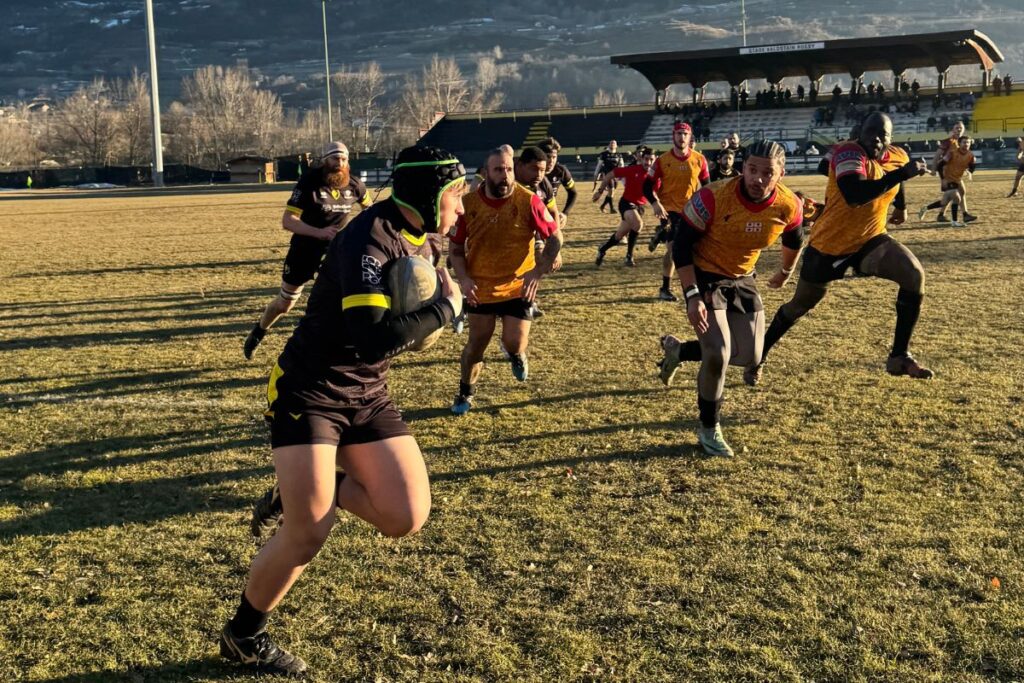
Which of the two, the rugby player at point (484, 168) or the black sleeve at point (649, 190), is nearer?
the rugby player at point (484, 168)

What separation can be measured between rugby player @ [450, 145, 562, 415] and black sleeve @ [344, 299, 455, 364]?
3942 mm

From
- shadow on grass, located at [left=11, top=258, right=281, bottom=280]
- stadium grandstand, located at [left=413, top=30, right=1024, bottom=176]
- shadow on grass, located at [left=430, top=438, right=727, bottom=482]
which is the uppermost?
stadium grandstand, located at [left=413, top=30, right=1024, bottom=176]

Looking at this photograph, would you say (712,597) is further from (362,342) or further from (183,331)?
(183,331)

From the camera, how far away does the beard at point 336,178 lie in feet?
31.9

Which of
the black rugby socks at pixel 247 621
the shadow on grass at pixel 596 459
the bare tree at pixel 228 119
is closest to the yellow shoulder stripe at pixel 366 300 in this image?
the black rugby socks at pixel 247 621

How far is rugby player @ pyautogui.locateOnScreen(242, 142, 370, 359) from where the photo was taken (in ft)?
31.9

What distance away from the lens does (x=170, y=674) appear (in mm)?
4047

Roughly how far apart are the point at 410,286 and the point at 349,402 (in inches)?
25.2

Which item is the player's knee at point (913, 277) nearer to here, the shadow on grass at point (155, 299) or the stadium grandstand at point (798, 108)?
the shadow on grass at point (155, 299)

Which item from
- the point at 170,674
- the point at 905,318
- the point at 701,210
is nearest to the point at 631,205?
the point at 905,318

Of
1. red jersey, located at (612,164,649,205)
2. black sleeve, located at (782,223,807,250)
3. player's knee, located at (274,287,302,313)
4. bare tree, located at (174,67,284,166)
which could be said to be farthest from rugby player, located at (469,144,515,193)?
bare tree, located at (174,67,284,166)

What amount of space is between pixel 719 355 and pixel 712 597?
247 cm

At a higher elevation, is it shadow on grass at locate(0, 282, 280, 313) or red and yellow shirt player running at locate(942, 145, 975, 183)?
red and yellow shirt player running at locate(942, 145, 975, 183)

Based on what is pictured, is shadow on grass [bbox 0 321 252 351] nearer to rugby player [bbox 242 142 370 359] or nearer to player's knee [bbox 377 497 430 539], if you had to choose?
rugby player [bbox 242 142 370 359]
